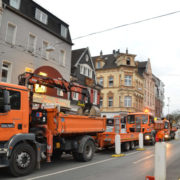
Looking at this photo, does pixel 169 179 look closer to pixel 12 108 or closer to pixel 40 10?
pixel 12 108

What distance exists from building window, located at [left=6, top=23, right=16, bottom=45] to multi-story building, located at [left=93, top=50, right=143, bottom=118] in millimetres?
26394

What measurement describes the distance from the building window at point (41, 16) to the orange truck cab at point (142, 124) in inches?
466

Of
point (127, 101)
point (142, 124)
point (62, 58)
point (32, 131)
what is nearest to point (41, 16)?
point (62, 58)

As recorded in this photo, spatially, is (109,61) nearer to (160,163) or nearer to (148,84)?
(148,84)

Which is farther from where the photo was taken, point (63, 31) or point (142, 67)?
point (142, 67)

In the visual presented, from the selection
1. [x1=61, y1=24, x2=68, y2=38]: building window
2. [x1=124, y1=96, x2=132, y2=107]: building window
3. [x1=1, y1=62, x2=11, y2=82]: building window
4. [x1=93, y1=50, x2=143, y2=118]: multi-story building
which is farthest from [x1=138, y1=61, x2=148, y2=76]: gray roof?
[x1=1, y1=62, x2=11, y2=82]: building window

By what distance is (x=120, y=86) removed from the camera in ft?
135

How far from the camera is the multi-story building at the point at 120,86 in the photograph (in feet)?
134

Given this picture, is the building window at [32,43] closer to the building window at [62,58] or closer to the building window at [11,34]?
the building window at [11,34]

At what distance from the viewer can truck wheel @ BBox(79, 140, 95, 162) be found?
393 inches

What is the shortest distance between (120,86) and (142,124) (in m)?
22.6

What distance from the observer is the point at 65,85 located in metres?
10.7

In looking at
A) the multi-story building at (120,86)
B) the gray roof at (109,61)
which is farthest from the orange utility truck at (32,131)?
the gray roof at (109,61)

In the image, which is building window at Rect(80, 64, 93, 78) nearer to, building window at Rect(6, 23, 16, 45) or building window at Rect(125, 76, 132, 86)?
building window at Rect(6, 23, 16, 45)
